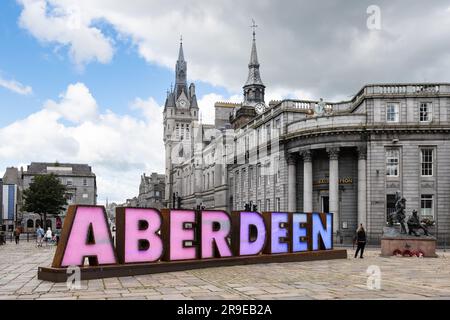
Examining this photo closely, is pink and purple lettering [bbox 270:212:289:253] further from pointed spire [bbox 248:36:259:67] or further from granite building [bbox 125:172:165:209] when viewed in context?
granite building [bbox 125:172:165:209]

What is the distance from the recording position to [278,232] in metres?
24.9

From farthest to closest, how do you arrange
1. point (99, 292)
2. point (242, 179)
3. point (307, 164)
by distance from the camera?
point (242, 179)
point (307, 164)
point (99, 292)

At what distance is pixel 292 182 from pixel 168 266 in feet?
119

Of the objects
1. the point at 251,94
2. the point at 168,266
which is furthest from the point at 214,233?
the point at 251,94

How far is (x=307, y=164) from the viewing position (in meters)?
52.3

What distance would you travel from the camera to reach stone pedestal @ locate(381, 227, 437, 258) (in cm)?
3047

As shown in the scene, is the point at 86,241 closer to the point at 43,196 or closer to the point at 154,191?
the point at 43,196

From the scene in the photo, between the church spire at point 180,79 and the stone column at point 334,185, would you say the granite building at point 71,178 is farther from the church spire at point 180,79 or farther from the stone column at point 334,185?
the stone column at point 334,185

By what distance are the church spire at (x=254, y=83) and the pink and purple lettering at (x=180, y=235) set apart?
222 feet

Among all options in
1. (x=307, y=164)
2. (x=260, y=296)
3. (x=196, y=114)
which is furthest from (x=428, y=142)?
(x=196, y=114)

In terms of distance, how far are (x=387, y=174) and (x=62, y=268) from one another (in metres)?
37.3

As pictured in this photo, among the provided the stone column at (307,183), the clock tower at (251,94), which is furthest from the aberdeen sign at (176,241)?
the clock tower at (251,94)
